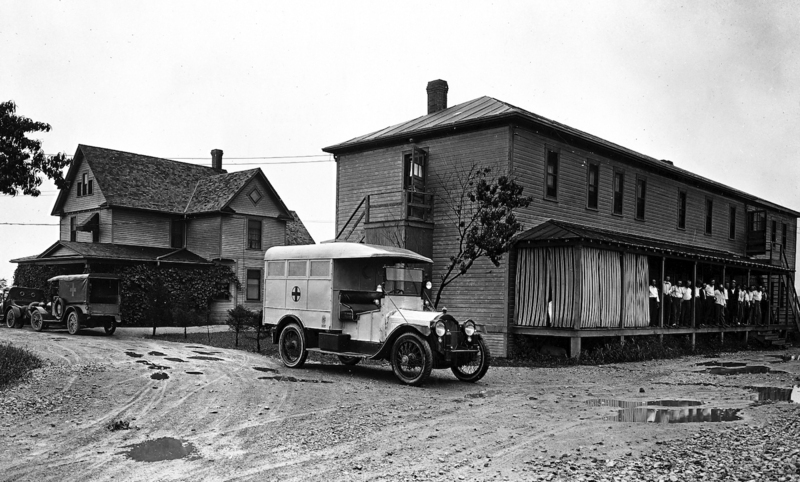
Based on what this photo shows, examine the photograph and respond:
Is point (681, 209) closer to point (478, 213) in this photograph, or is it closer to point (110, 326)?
point (478, 213)

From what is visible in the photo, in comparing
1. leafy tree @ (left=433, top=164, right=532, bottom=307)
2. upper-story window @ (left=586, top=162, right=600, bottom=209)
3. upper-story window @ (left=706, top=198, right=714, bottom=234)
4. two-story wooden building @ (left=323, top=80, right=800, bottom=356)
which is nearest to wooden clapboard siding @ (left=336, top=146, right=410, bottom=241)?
two-story wooden building @ (left=323, top=80, right=800, bottom=356)

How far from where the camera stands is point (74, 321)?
24.6 metres

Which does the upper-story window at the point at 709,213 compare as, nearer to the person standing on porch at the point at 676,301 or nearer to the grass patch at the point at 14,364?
the person standing on porch at the point at 676,301

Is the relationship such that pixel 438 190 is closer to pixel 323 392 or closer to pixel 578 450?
pixel 323 392

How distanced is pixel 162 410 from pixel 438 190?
14.1 meters

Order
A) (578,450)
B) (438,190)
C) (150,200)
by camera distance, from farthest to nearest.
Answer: (150,200)
(438,190)
(578,450)

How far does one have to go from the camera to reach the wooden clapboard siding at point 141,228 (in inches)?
1366

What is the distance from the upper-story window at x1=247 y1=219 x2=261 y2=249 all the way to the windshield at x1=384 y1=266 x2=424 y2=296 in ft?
76.6

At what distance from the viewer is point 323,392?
40.5ft

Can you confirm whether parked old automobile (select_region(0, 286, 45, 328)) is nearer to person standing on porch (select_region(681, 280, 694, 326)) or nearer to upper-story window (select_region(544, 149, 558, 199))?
upper-story window (select_region(544, 149, 558, 199))

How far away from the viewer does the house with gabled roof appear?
114 ft

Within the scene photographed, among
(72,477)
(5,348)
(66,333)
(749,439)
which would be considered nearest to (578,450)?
(749,439)

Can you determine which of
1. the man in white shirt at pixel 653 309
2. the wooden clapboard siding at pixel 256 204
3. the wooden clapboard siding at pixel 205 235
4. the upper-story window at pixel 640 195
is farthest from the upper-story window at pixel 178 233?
the man in white shirt at pixel 653 309

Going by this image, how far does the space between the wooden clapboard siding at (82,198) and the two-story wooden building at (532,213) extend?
1544cm
